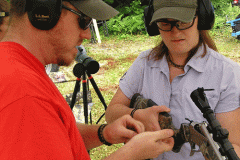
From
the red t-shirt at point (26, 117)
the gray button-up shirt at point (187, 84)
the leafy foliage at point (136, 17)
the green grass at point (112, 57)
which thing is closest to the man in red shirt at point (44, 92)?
the red t-shirt at point (26, 117)

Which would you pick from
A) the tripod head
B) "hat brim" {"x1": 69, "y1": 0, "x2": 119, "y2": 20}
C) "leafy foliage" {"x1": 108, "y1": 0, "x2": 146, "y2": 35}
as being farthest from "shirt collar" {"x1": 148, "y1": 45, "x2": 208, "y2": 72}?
"leafy foliage" {"x1": 108, "y1": 0, "x2": 146, "y2": 35}

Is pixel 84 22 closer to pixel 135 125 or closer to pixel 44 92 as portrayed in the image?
pixel 44 92

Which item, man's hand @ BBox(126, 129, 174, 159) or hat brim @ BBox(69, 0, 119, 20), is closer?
hat brim @ BBox(69, 0, 119, 20)

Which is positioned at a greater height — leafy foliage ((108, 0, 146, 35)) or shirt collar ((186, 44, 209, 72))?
shirt collar ((186, 44, 209, 72))

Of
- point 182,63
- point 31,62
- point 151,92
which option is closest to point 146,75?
point 151,92

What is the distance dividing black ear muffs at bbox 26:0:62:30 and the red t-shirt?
0.69ft

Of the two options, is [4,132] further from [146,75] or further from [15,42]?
[146,75]

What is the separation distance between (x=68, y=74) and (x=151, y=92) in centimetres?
530

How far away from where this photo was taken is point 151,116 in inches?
65.7

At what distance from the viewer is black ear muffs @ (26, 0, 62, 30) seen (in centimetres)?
107

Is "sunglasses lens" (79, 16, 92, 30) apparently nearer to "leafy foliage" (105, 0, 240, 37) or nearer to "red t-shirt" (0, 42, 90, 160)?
"red t-shirt" (0, 42, 90, 160)

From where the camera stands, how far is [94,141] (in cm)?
170

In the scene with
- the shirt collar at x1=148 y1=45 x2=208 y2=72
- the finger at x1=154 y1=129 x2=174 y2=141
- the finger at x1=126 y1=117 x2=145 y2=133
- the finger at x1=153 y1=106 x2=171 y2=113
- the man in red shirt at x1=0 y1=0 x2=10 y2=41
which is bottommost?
the finger at x1=126 y1=117 x2=145 y2=133

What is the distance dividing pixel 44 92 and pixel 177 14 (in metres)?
1.03
